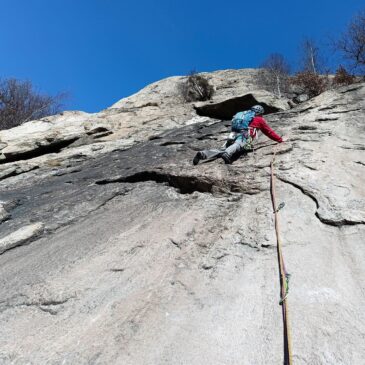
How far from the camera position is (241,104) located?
1035cm

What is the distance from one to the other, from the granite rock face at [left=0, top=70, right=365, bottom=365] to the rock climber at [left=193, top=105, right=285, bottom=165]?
181 millimetres

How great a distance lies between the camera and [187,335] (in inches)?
101

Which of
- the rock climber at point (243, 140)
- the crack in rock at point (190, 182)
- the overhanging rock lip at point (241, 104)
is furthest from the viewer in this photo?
the overhanging rock lip at point (241, 104)

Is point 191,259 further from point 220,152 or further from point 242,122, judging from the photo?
point 242,122

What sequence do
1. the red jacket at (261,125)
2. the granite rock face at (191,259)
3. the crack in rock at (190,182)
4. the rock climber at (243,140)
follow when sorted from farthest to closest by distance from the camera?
1. the red jacket at (261,125)
2. the rock climber at (243,140)
3. the crack in rock at (190,182)
4. the granite rock face at (191,259)

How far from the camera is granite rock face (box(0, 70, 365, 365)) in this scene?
2510 mm

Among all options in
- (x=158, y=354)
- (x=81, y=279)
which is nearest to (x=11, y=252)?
(x=81, y=279)

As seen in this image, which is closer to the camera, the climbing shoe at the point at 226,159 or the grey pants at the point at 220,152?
the climbing shoe at the point at 226,159

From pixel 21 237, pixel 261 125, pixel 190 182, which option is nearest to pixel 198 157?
pixel 190 182

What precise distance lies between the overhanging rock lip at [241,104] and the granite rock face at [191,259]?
3.34 meters

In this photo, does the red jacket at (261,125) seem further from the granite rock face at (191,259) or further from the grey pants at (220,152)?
the grey pants at (220,152)

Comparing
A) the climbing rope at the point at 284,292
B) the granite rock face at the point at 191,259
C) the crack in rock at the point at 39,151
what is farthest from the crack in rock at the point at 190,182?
the crack in rock at the point at 39,151

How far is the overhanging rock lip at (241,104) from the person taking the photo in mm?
9914

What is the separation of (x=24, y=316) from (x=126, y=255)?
1.08m
